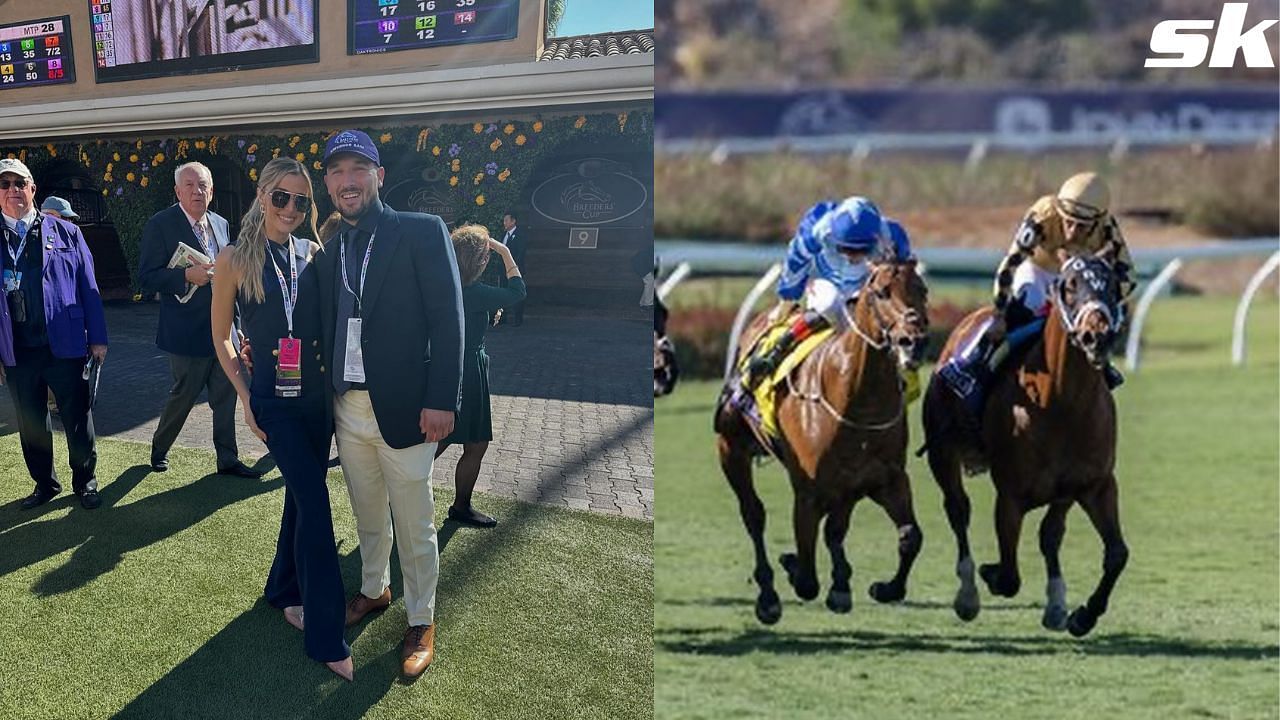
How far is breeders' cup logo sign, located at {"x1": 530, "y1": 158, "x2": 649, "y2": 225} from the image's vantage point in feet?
8.77

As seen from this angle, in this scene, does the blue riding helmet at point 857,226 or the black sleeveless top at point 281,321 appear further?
the black sleeveless top at point 281,321

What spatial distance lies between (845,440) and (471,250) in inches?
61.5

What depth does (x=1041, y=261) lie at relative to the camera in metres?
1.17

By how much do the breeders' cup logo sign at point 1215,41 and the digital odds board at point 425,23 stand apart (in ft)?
5.31

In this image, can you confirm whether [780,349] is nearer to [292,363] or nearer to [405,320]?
[405,320]

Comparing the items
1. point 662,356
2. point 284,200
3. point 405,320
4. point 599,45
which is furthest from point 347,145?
point 662,356

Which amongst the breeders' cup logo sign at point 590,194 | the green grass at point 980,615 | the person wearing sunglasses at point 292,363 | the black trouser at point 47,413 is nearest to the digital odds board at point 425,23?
the breeders' cup logo sign at point 590,194

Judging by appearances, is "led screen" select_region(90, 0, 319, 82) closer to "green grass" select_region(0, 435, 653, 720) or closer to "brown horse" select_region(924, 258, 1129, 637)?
"green grass" select_region(0, 435, 653, 720)

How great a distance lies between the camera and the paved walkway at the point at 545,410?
2789 mm

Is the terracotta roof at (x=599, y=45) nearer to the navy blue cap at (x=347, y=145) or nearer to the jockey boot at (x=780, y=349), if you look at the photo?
the navy blue cap at (x=347, y=145)

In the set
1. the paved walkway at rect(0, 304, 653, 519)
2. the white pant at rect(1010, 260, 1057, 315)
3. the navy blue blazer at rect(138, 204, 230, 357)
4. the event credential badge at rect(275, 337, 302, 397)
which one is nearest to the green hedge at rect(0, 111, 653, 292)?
the navy blue blazer at rect(138, 204, 230, 357)

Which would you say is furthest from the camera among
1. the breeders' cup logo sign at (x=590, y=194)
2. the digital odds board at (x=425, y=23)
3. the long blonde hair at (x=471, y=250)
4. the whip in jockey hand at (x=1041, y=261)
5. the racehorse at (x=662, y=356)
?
the breeders' cup logo sign at (x=590, y=194)

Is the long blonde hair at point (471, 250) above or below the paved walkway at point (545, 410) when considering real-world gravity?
above

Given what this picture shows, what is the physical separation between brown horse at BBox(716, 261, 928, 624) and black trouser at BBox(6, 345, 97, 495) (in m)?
2.75
